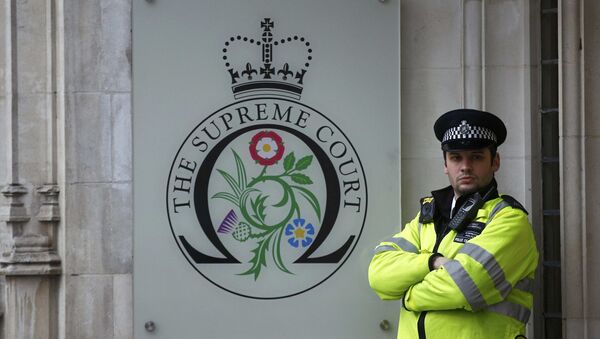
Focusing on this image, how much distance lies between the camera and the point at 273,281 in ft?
25.7

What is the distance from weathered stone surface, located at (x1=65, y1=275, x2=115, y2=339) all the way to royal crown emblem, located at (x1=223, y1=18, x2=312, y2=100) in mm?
1620

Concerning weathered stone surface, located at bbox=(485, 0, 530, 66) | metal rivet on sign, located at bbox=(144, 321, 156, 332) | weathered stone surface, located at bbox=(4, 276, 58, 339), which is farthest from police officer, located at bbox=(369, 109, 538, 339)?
weathered stone surface, located at bbox=(4, 276, 58, 339)

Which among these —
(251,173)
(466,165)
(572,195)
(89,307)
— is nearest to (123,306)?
(89,307)

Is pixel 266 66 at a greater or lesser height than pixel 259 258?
greater

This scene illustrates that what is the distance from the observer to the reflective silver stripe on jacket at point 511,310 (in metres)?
6.36

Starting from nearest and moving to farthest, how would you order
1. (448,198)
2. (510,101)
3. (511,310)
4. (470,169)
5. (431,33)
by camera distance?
1. (511,310)
2. (470,169)
3. (448,198)
4. (510,101)
5. (431,33)

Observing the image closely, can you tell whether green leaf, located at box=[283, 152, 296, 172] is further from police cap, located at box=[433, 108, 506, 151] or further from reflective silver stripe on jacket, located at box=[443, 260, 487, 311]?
reflective silver stripe on jacket, located at box=[443, 260, 487, 311]

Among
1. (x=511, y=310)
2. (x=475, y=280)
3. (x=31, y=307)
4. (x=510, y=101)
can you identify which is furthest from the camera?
(x=31, y=307)

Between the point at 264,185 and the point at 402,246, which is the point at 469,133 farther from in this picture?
the point at 264,185

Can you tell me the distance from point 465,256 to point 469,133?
2.47 ft

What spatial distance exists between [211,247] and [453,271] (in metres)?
2.14

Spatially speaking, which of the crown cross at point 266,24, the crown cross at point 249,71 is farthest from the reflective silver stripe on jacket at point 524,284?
the crown cross at point 266,24

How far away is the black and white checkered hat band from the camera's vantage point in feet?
21.5

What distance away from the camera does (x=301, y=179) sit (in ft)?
25.7
